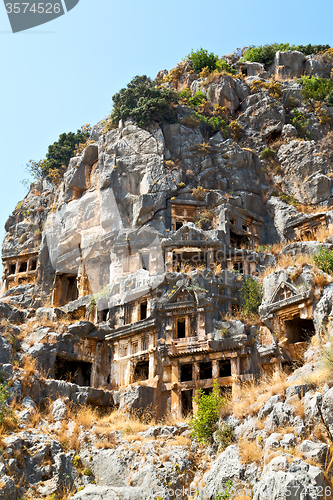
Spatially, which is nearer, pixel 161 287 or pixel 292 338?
pixel 292 338

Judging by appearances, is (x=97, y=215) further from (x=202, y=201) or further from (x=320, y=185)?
(x=320, y=185)

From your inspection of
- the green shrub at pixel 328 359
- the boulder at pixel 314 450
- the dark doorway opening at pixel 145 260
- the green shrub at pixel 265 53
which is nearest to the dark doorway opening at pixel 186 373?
the dark doorway opening at pixel 145 260

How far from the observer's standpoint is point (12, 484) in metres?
16.1

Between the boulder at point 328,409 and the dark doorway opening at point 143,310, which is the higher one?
the dark doorway opening at point 143,310

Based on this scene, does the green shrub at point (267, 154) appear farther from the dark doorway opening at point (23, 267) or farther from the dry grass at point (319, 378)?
the dry grass at point (319, 378)

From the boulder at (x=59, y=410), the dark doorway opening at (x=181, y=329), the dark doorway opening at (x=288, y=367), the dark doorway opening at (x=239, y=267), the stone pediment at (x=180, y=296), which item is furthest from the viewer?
the dark doorway opening at (x=239, y=267)

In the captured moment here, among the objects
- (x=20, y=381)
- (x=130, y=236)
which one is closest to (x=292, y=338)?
(x=20, y=381)

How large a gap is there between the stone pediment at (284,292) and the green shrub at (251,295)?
440 centimetres

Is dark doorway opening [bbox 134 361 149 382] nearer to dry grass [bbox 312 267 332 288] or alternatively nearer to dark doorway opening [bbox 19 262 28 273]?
dry grass [bbox 312 267 332 288]

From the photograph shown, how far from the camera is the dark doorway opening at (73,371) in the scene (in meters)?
28.0

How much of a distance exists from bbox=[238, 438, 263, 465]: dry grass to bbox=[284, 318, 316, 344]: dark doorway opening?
8928 millimetres

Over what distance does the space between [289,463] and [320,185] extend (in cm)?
2982

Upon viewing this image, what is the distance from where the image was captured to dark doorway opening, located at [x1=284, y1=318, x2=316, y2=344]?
23.1 m

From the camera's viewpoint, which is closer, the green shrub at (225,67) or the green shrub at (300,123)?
the green shrub at (300,123)
